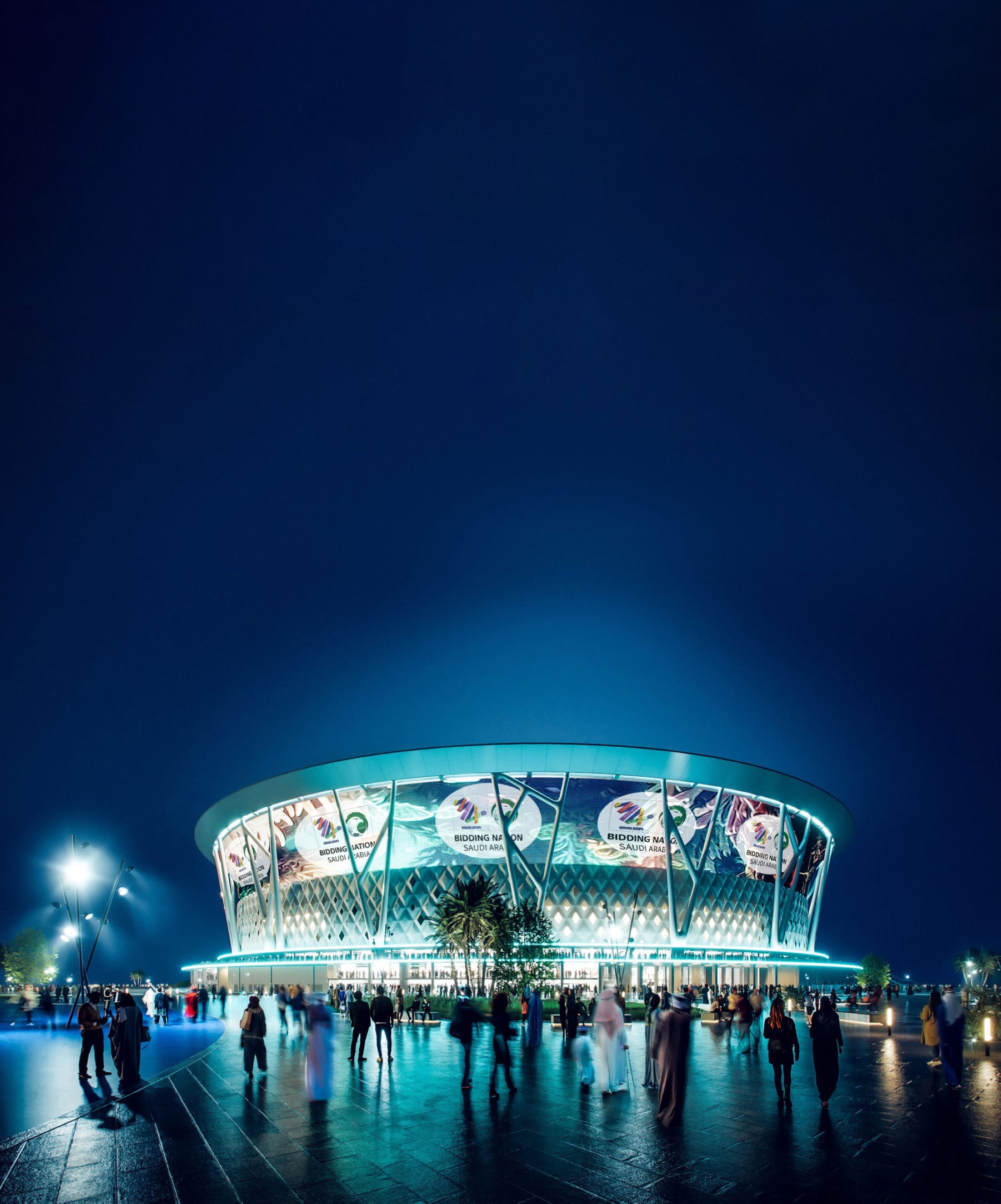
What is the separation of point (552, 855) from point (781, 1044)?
43.4 m

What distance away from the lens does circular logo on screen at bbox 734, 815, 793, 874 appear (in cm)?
5919

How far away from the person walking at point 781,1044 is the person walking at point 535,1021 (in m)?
10.0

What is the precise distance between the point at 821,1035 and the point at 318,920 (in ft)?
179

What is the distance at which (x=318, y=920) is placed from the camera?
59.8 metres

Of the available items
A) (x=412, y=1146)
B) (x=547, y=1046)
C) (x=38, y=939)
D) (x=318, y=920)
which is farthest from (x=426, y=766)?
(x=38, y=939)

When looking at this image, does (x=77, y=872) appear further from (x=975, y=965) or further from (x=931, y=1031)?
(x=975, y=965)

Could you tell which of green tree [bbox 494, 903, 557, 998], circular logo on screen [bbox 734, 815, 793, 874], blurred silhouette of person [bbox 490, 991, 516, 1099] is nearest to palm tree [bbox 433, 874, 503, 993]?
green tree [bbox 494, 903, 557, 998]

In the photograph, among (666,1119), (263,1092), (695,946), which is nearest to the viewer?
(666,1119)

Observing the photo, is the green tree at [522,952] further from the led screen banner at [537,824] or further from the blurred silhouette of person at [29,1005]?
the blurred silhouette of person at [29,1005]

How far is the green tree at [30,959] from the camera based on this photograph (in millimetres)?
99562

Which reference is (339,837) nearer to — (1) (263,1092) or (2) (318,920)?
(2) (318,920)

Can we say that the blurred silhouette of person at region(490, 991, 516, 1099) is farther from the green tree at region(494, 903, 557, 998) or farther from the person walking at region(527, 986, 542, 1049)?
the green tree at region(494, 903, 557, 998)

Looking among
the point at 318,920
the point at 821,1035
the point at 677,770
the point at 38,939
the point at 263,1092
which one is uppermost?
the point at 677,770

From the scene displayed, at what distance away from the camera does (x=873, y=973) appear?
9056 centimetres
